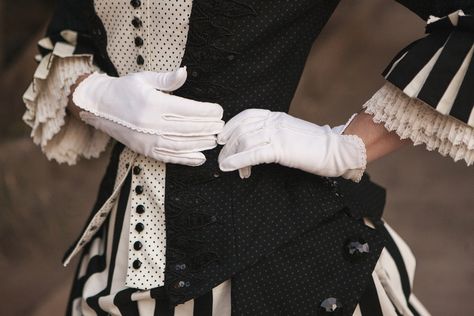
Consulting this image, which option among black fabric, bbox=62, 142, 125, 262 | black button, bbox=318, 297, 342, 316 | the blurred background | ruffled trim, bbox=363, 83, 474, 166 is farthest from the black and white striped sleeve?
the blurred background

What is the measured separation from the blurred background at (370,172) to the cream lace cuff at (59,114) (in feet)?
5.21

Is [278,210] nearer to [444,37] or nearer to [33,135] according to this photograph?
[444,37]

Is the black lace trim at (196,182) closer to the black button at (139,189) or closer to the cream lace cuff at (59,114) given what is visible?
the black button at (139,189)

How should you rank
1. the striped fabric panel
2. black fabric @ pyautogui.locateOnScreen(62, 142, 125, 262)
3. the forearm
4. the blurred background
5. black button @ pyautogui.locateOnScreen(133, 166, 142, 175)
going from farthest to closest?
the blurred background, black fabric @ pyautogui.locateOnScreen(62, 142, 125, 262), black button @ pyautogui.locateOnScreen(133, 166, 142, 175), the forearm, the striped fabric panel

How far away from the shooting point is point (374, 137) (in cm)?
100

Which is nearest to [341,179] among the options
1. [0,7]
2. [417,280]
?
[417,280]

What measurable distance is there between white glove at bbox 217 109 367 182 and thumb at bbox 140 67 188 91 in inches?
4.3

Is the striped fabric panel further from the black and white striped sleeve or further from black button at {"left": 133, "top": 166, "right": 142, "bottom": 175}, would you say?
black button at {"left": 133, "top": 166, "right": 142, "bottom": 175}

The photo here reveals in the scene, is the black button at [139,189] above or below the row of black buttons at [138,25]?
below

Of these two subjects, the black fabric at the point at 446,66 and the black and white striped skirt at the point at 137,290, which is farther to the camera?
the black and white striped skirt at the point at 137,290

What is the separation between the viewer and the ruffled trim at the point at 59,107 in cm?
122

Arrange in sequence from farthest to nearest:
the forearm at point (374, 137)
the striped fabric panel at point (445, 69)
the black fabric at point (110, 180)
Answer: the black fabric at point (110, 180), the forearm at point (374, 137), the striped fabric panel at point (445, 69)

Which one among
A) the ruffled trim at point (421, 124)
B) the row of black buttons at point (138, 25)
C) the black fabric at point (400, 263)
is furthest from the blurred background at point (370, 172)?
the row of black buttons at point (138, 25)

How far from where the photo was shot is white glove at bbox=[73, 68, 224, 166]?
1011 millimetres
